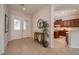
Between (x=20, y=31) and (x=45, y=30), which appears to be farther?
(x=45, y=30)

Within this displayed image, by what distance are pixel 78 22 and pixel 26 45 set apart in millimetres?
1907

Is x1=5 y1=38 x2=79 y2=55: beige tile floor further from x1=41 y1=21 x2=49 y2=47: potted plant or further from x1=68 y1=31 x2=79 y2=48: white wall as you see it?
Answer: x1=68 y1=31 x2=79 y2=48: white wall

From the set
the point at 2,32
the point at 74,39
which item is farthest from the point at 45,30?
the point at 2,32

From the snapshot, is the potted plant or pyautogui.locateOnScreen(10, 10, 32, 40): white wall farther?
the potted plant

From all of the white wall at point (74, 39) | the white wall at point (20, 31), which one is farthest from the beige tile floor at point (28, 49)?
the white wall at point (74, 39)

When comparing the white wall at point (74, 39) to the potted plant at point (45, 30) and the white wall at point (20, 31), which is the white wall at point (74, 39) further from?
the white wall at point (20, 31)

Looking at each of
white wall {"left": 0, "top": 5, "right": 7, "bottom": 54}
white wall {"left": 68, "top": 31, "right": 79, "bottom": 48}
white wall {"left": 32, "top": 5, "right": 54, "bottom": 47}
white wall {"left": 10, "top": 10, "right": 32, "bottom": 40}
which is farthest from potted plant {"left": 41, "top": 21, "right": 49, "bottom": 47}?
white wall {"left": 0, "top": 5, "right": 7, "bottom": 54}

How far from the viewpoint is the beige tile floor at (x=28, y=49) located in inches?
129

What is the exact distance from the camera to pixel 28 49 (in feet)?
11.3

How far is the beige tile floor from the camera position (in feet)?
10.8

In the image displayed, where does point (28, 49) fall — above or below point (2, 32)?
below

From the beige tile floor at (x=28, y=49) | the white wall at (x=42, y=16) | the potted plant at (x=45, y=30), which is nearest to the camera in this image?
the beige tile floor at (x=28, y=49)

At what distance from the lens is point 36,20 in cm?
367

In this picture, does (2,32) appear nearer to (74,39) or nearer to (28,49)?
(28,49)
